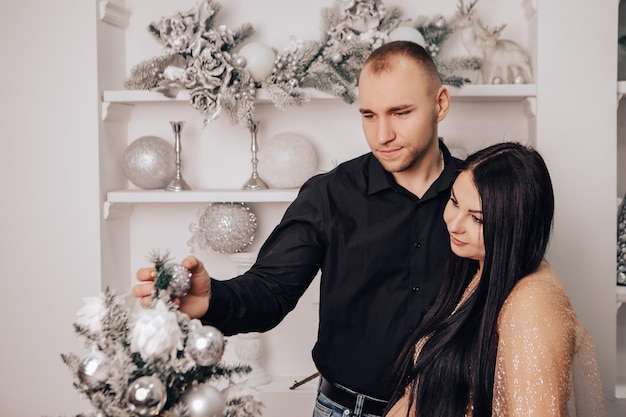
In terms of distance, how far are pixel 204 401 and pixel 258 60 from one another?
169cm

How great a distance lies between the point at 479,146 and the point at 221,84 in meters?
0.91

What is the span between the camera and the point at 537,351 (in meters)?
1.21

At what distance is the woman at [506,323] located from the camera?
4.01ft

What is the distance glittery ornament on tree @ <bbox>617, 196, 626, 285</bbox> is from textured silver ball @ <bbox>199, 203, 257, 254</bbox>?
1.20 m

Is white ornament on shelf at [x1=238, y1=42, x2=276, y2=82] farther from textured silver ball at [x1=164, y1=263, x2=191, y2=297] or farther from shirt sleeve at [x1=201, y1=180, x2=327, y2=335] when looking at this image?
textured silver ball at [x1=164, y1=263, x2=191, y2=297]

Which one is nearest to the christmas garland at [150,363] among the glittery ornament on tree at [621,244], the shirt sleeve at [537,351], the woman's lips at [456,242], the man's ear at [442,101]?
the shirt sleeve at [537,351]

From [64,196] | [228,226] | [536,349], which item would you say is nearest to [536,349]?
[536,349]

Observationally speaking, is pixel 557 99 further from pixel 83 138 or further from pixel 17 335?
pixel 17 335

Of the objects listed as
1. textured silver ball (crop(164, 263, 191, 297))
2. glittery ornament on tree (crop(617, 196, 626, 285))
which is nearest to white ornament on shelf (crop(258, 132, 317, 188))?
glittery ornament on tree (crop(617, 196, 626, 285))

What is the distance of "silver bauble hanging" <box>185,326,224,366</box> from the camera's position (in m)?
0.84

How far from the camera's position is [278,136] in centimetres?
248

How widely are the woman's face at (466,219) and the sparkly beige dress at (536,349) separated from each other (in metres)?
0.11

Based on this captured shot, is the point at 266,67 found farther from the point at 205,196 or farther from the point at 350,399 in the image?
the point at 350,399

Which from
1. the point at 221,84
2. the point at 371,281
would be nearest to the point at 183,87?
the point at 221,84
